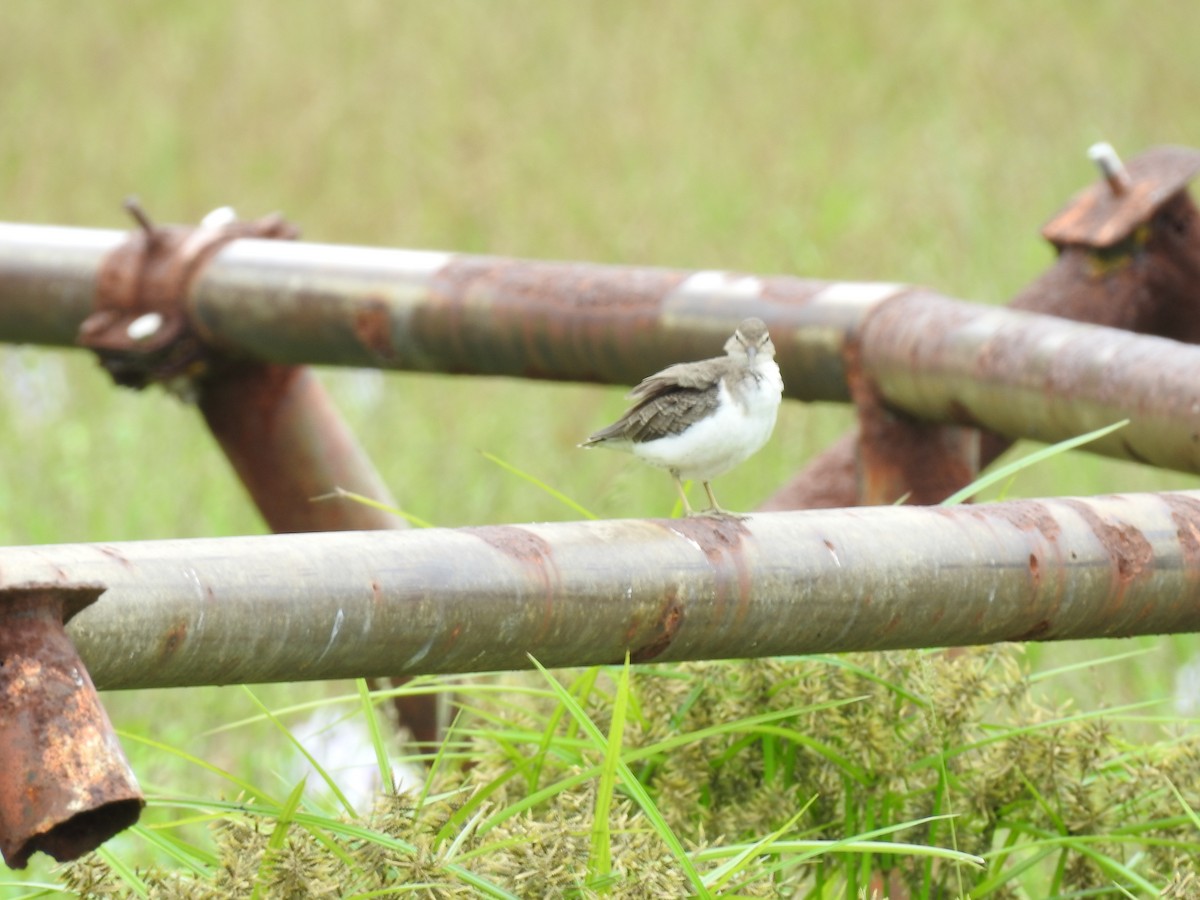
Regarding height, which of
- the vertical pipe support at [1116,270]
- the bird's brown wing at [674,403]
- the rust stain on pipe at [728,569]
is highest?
the bird's brown wing at [674,403]

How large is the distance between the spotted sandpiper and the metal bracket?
1285 mm

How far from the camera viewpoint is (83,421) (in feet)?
21.1

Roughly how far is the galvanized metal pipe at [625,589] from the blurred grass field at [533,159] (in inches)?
116

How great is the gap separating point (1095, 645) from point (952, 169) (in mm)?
3325

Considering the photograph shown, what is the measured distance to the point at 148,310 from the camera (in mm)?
3320

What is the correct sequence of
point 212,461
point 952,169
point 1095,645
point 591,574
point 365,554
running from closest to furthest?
point 365,554
point 591,574
point 1095,645
point 212,461
point 952,169

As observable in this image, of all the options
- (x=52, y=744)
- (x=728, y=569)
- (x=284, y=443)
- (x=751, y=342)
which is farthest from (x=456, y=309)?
(x=52, y=744)

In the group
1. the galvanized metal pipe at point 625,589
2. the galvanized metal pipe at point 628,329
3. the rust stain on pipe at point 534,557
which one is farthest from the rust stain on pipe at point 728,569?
the galvanized metal pipe at point 628,329

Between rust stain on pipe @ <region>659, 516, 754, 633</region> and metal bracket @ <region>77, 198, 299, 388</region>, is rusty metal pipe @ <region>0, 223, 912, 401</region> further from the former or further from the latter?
rust stain on pipe @ <region>659, 516, 754, 633</region>

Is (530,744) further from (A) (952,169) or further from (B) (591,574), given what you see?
(A) (952,169)

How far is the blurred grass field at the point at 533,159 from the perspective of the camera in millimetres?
5793

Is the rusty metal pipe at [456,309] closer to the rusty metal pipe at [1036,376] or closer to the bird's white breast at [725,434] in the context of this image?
the rusty metal pipe at [1036,376]

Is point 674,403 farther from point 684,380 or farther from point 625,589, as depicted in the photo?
point 625,589

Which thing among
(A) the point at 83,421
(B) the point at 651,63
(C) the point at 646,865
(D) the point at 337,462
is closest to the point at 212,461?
(A) the point at 83,421
